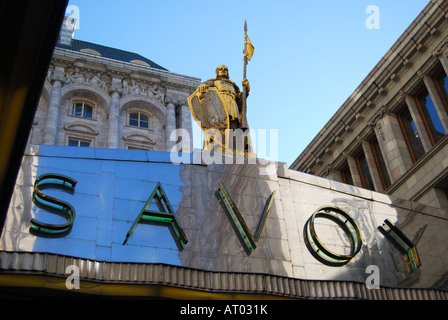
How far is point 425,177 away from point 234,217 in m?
14.7

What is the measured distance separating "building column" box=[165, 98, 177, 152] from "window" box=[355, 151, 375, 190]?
19184mm

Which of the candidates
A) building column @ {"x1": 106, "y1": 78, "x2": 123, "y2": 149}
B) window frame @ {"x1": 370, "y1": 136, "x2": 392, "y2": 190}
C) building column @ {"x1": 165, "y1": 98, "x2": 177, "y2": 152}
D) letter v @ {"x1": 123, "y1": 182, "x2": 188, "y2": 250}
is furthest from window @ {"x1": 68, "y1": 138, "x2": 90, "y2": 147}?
letter v @ {"x1": 123, "y1": 182, "x2": 188, "y2": 250}

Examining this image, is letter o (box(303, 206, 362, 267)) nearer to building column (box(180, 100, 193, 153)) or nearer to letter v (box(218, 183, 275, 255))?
letter v (box(218, 183, 275, 255))

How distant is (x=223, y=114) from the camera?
1694 cm

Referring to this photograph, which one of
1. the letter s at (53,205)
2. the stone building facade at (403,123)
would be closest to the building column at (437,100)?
the stone building facade at (403,123)

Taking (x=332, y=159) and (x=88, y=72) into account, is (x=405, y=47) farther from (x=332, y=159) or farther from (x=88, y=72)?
(x=88, y=72)

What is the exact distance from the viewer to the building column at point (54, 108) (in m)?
44.1

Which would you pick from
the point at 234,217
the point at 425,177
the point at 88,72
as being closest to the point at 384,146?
the point at 425,177

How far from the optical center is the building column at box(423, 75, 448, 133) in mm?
26047

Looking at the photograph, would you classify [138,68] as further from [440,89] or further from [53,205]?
[53,205]

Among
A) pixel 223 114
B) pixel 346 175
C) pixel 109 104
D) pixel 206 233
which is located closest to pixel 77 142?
pixel 109 104

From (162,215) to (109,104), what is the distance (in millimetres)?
36785

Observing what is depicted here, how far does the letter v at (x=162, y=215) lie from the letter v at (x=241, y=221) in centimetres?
143

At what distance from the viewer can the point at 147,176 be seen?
13.9 meters
